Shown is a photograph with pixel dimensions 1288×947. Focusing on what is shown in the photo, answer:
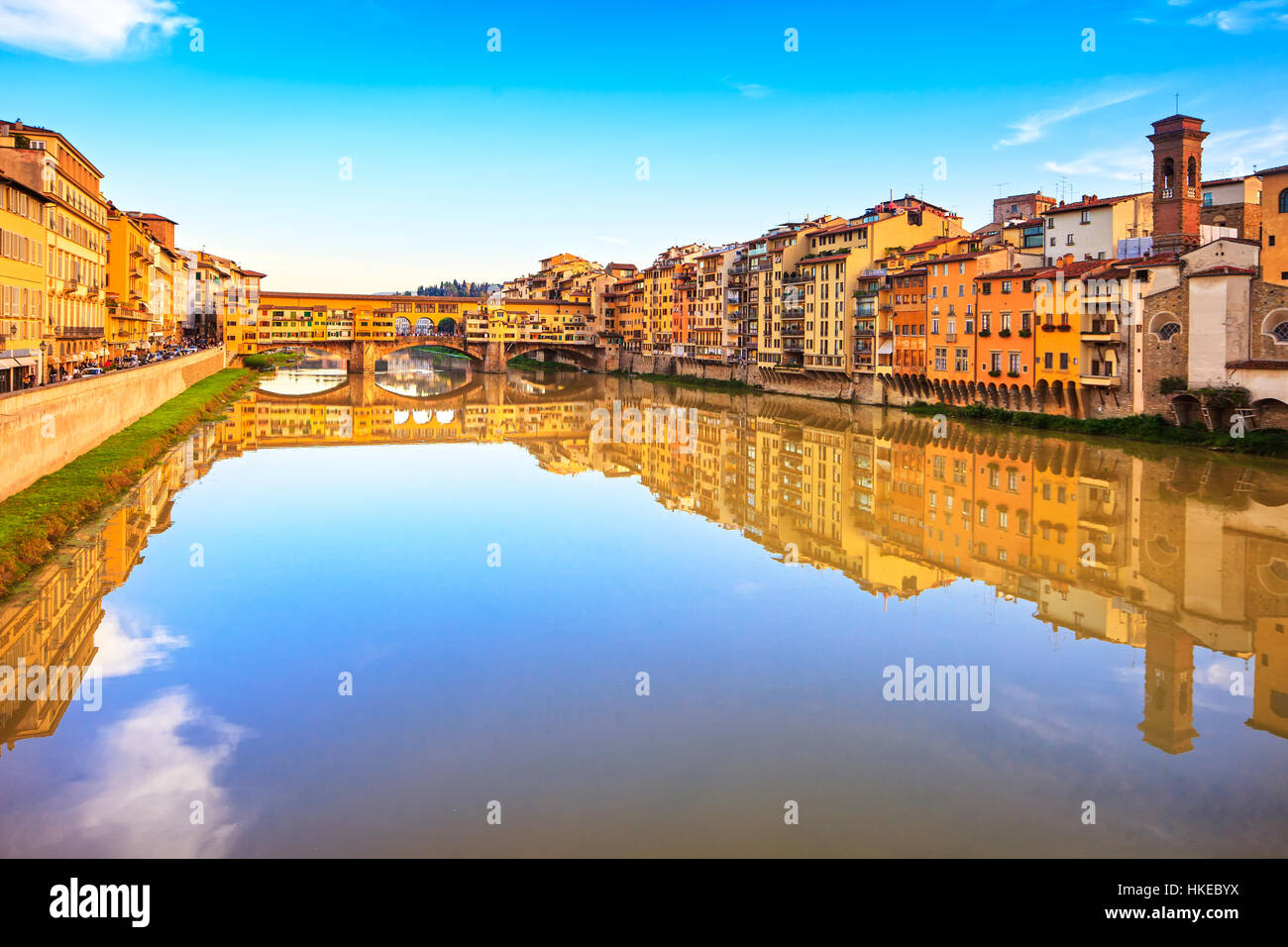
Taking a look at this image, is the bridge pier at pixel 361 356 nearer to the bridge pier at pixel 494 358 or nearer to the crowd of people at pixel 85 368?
the bridge pier at pixel 494 358

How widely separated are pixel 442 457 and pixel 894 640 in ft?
63.8

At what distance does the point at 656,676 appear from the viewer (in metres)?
9.84

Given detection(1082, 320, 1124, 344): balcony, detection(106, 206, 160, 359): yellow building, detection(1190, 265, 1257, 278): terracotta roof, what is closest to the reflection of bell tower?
detection(1190, 265, 1257, 278): terracotta roof

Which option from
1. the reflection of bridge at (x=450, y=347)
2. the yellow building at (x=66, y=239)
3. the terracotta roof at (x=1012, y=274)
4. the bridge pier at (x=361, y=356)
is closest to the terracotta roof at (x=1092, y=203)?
the terracotta roof at (x=1012, y=274)

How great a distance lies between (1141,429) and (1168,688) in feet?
65.9

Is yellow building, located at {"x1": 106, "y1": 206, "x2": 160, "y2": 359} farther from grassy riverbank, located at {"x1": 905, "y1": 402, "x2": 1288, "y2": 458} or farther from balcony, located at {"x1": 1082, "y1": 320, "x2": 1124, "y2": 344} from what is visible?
balcony, located at {"x1": 1082, "y1": 320, "x2": 1124, "y2": 344}

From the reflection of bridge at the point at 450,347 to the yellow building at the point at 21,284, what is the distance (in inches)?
1618

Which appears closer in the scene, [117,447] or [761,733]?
[761,733]

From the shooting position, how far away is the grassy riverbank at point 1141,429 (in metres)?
24.1

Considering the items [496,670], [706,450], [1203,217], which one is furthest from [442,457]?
[1203,217]

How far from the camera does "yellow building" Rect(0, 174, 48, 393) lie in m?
20.9

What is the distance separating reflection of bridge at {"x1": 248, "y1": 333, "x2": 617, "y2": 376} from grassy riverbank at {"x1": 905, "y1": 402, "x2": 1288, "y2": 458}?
42.8 m
